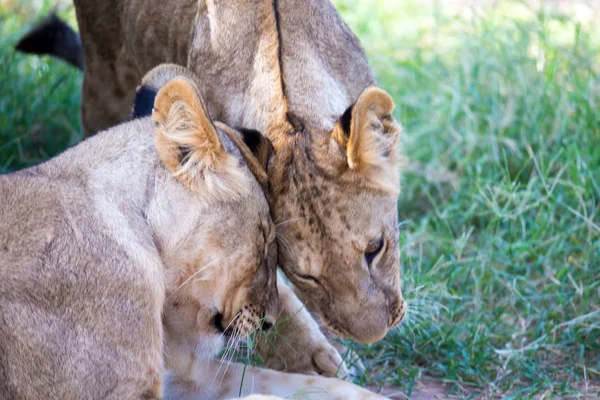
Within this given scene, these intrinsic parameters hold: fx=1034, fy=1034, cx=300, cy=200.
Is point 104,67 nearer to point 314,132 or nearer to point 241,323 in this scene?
point 314,132

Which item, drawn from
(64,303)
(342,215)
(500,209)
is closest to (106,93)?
(500,209)

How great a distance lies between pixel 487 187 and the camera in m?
4.23

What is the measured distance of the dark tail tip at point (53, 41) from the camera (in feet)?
15.4

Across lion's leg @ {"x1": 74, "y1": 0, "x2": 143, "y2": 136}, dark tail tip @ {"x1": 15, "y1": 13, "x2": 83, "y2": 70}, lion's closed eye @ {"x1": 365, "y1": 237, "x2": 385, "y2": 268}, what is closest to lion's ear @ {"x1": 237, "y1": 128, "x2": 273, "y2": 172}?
Result: lion's closed eye @ {"x1": 365, "y1": 237, "x2": 385, "y2": 268}

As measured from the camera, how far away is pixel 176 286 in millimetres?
2807

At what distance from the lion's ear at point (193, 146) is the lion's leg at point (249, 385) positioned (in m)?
0.57

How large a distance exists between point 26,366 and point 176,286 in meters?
0.47

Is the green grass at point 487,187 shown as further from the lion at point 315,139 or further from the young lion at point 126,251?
the young lion at point 126,251

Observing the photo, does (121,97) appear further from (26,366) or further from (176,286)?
(26,366)

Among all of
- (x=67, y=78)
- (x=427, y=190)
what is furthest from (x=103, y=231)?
(x=67, y=78)

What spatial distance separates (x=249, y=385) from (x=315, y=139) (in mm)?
757

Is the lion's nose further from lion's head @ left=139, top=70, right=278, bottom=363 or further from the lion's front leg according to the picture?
the lion's front leg

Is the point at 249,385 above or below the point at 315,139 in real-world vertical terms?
below

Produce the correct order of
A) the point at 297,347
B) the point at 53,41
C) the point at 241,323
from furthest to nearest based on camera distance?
the point at 53,41
the point at 297,347
the point at 241,323
